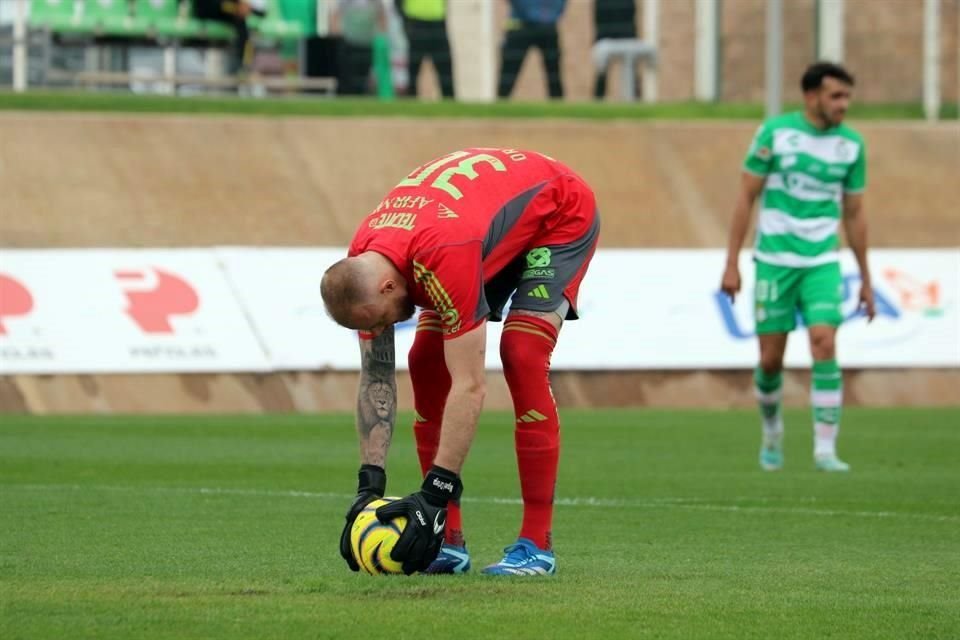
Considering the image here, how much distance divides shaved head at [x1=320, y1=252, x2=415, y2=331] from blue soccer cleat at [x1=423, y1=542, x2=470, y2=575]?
96 cm

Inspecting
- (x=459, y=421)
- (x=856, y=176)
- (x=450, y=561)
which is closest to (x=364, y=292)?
(x=459, y=421)

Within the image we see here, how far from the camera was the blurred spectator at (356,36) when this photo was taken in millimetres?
25859

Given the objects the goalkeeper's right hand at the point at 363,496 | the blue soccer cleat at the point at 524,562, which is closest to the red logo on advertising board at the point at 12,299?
the goalkeeper's right hand at the point at 363,496

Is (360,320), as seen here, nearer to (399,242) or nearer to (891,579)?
(399,242)

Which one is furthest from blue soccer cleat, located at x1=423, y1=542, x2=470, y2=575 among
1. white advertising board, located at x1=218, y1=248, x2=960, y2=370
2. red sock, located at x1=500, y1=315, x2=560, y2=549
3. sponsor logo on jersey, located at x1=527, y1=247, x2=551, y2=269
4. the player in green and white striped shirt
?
white advertising board, located at x1=218, y1=248, x2=960, y2=370

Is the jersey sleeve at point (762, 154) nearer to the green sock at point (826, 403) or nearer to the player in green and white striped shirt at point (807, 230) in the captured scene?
the player in green and white striped shirt at point (807, 230)

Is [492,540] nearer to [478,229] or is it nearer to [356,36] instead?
[478,229]

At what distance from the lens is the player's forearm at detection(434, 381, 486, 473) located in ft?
21.7

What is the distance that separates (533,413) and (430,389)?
1.41 feet

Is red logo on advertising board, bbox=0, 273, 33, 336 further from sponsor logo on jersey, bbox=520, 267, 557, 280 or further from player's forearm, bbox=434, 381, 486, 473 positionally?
player's forearm, bbox=434, 381, 486, 473

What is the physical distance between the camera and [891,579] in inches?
275

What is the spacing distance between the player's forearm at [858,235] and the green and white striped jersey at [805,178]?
0.41ft

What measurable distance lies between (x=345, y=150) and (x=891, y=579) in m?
16.2

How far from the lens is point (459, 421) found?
6.62 m
